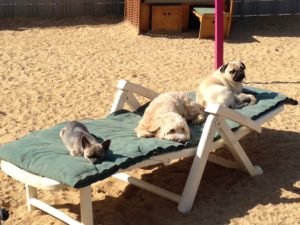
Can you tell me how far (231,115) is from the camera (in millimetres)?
5090

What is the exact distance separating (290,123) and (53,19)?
22.3ft

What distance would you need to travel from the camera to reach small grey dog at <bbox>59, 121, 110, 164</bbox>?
14.9ft

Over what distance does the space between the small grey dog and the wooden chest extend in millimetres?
6701

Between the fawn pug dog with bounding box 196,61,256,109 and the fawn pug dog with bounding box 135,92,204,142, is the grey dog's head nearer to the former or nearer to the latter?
the fawn pug dog with bounding box 196,61,256,109

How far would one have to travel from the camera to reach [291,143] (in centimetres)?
623

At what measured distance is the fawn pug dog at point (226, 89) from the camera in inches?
232

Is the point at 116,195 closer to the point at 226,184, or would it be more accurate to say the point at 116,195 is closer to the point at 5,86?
the point at 226,184

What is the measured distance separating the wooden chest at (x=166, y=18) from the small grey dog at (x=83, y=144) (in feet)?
22.0

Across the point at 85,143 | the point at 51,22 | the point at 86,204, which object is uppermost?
the point at 85,143

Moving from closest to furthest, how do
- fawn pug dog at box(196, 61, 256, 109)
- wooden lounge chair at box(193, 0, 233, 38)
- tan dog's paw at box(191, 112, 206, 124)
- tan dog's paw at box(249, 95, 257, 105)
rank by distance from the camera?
tan dog's paw at box(191, 112, 206, 124)
fawn pug dog at box(196, 61, 256, 109)
tan dog's paw at box(249, 95, 257, 105)
wooden lounge chair at box(193, 0, 233, 38)

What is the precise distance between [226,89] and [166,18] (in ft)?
18.7

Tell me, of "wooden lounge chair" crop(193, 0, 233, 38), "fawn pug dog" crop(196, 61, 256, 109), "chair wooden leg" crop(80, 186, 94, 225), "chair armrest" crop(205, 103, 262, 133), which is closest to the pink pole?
"fawn pug dog" crop(196, 61, 256, 109)

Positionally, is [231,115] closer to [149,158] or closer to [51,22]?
[149,158]

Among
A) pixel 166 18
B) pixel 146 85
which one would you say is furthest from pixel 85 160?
pixel 166 18
